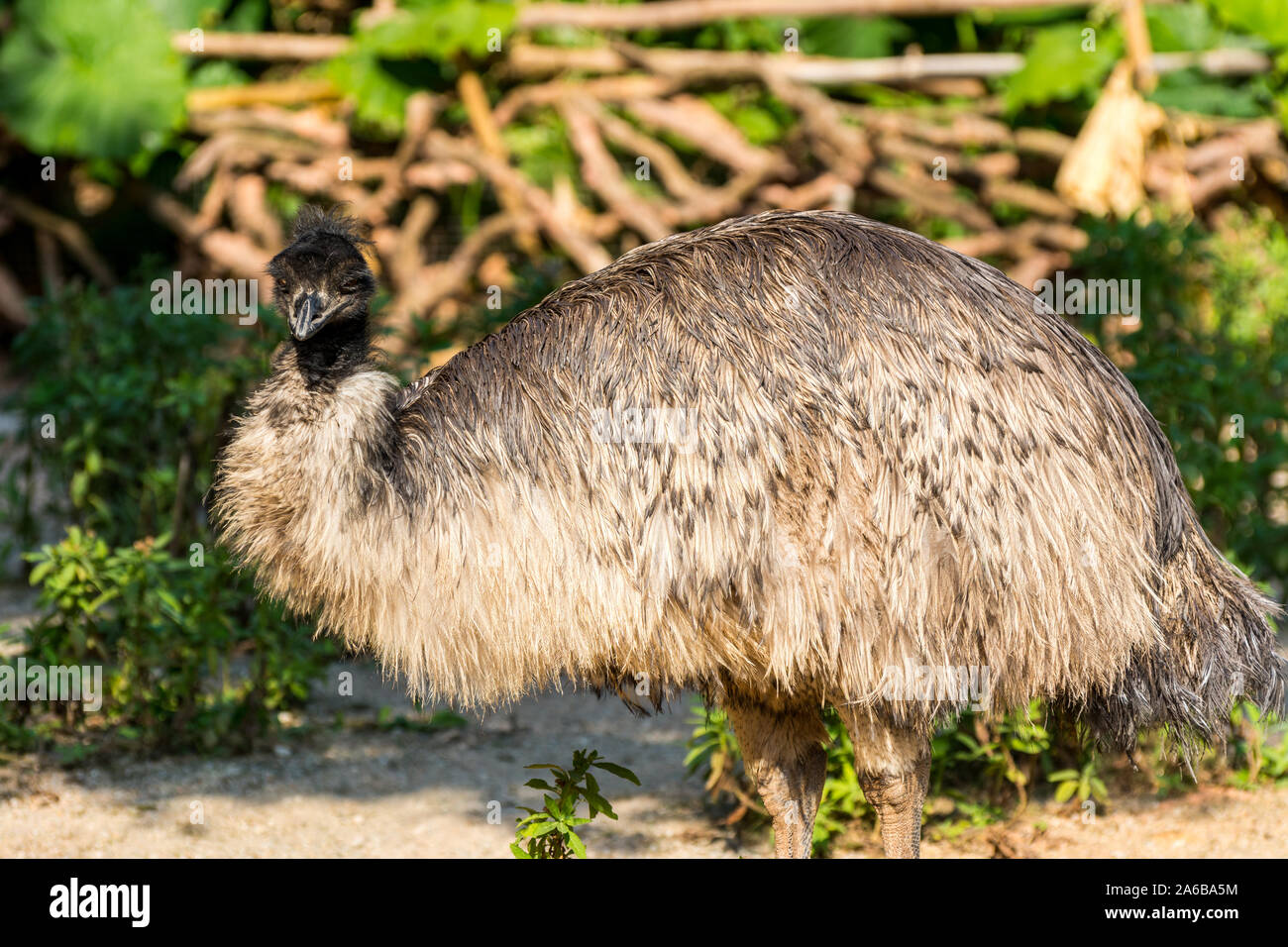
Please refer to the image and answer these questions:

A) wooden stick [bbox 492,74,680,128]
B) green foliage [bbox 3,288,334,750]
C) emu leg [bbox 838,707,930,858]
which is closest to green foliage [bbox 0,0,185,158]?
wooden stick [bbox 492,74,680,128]

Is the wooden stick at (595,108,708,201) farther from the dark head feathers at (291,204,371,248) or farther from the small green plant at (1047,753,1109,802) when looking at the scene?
the dark head feathers at (291,204,371,248)

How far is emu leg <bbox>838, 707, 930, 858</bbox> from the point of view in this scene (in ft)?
9.71

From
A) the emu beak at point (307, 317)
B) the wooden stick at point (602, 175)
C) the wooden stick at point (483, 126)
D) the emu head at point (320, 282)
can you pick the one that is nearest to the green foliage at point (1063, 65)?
the wooden stick at point (602, 175)

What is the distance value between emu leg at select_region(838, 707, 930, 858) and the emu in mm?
14

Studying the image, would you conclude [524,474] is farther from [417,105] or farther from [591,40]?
[591,40]

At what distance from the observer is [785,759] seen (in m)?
3.25

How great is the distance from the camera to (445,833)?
13.6ft

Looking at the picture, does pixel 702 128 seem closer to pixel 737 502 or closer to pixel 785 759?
pixel 785 759

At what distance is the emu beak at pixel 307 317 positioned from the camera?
2.76 m

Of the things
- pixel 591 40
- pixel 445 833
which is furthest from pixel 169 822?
pixel 591 40

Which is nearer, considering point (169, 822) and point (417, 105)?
point (169, 822)

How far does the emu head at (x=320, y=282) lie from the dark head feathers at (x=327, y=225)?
0.08 feet

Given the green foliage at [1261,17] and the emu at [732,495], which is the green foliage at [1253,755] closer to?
the emu at [732,495]
